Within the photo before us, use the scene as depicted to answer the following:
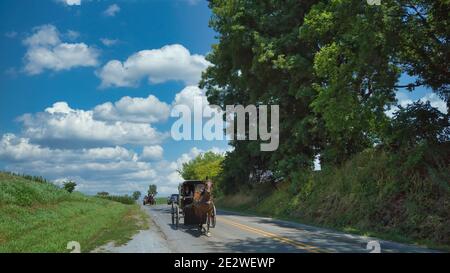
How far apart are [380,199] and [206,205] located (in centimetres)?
967

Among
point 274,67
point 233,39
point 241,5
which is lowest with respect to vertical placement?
point 274,67

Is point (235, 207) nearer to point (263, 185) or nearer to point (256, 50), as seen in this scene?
point (263, 185)

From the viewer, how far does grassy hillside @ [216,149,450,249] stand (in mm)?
21750

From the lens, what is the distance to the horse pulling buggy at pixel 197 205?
21828 mm

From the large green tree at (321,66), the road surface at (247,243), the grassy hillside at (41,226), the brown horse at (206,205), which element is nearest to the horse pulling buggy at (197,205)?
the brown horse at (206,205)

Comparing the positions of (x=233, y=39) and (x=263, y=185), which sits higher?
(x=233, y=39)

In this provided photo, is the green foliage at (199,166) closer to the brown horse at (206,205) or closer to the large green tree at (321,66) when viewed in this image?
the large green tree at (321,66)

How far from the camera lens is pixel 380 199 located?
26.3 metres

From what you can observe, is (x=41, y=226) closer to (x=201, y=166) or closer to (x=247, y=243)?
(x=247, y=243)
